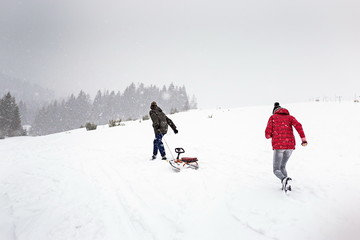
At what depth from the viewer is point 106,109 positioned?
310ft

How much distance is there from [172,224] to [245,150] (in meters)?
5.18

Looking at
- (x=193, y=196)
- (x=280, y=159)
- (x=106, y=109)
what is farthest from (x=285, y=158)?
(x=106, y=109)

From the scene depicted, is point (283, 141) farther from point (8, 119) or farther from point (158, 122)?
point (8, 119)

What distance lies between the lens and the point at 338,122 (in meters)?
9.64

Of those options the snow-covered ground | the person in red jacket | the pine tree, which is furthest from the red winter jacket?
the pine tree

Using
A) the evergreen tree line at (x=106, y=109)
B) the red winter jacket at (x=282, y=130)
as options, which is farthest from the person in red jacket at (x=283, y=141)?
the evergreen tree line at (x=106, y=109)

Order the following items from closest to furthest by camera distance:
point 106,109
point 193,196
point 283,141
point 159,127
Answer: point 283,141 → point 193,196 → point 159,127 → point 106,109

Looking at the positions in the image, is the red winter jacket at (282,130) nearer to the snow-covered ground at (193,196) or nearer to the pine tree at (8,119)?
the snow-covered ground at (193,196)

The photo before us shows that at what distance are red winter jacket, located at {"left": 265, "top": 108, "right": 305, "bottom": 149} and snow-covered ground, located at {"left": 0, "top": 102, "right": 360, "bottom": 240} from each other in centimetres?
107

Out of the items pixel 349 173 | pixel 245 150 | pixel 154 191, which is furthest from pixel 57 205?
pixel 349 173

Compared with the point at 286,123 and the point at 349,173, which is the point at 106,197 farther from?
the point at 349,173

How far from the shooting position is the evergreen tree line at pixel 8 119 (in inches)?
2051

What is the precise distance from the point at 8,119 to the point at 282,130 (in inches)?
2704

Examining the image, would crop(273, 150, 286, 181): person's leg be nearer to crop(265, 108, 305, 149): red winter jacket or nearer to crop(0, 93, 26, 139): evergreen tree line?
crop(265, 108, 305, 149): red winter jacket
